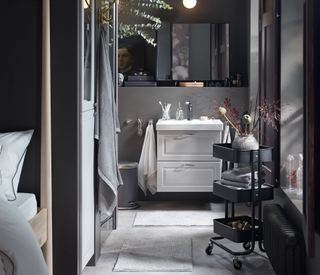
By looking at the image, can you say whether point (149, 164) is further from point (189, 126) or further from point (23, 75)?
point (23, 75)

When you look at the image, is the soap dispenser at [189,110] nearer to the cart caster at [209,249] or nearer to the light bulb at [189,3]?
the light bulb at [189,3]

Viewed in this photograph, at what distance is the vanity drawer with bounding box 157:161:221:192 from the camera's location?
4488 mm

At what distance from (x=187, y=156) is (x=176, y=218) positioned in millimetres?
648

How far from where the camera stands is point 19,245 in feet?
5.69

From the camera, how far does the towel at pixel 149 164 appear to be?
4.73m

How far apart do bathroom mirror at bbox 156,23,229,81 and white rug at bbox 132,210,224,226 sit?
1.58 meters

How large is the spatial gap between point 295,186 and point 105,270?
5.15ft

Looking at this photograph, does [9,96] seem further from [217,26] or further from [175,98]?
[217,26]

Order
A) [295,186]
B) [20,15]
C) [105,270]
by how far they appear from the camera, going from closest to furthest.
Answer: [20,15] → [105,270] → [295,186]

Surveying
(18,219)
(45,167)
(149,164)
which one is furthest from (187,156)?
(18,219)

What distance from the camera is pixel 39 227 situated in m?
2.42

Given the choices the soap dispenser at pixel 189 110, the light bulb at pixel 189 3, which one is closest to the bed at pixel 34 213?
the soap dispenser at pixel 189 110

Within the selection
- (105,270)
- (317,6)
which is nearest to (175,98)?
(105,270)

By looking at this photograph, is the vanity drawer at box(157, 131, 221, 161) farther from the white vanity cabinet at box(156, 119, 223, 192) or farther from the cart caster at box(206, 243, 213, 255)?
the cart caster at box(206, 243, 213, 255)
